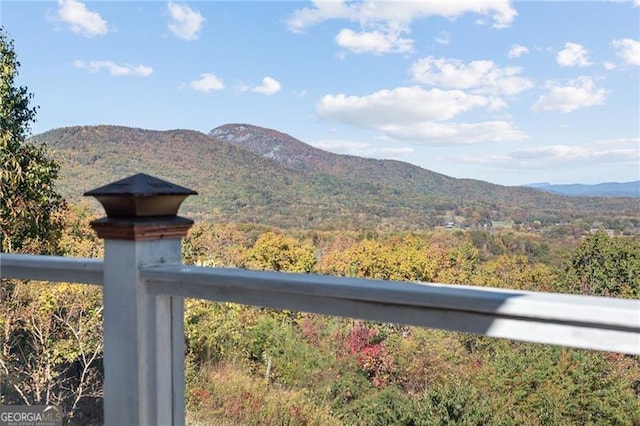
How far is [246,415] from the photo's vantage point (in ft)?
5.65

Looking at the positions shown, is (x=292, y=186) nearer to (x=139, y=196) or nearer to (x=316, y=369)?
(x=316, y=369)

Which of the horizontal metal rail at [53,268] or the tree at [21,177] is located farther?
the tree at [21,177]

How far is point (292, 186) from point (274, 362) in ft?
93.1

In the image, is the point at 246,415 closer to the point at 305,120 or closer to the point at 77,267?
the point at 77,267

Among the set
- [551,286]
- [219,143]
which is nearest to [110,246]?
[551,286]

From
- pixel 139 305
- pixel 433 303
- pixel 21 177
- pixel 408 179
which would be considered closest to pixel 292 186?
pixel 408 179

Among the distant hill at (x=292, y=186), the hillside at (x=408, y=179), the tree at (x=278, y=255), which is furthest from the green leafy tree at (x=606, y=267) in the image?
the tree at (x=278, y=255)

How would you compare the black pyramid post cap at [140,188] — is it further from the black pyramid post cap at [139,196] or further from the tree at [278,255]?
the tree at [278,255]

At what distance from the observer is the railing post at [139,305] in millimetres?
1113

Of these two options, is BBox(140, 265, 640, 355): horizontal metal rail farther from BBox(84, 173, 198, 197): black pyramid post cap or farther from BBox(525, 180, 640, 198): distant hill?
BBox(525, 180, 640, 198): distant hill

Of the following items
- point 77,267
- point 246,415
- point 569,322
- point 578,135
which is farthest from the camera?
point 578,135

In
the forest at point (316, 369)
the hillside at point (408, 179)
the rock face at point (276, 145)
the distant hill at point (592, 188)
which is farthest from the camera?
the rock face at point (276, 145)

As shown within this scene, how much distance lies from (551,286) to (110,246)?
2105cm

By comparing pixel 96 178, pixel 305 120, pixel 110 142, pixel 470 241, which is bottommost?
pixel 470 241
